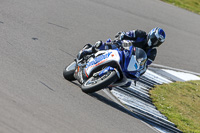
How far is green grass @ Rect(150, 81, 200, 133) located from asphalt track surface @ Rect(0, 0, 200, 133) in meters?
1.36

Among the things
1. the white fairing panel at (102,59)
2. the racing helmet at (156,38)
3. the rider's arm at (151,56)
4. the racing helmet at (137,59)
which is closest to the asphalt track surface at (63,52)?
the white fairing panel at (102,59)

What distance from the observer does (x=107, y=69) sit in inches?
279


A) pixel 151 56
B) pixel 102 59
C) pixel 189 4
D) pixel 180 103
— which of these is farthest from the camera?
pixel 189 4

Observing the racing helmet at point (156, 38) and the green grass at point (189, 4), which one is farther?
the green grass at point (189, 4)

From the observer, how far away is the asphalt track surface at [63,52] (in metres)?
5.67

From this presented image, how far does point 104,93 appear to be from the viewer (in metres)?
7.95

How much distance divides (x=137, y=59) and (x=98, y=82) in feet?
2.76

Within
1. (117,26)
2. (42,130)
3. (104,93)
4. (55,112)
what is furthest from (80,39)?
Result: (42,130)

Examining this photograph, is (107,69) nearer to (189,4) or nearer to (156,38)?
(156,38)

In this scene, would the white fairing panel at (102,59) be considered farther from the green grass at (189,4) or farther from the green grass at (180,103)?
the green grass at (189,4)

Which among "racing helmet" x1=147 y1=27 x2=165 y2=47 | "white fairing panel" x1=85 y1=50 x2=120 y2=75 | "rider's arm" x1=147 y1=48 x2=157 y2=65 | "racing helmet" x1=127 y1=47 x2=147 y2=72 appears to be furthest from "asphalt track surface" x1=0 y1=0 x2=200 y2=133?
"racing helmet" x1=147 y1=27 x2=165 y2=47

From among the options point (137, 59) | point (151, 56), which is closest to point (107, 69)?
point (137, 59)

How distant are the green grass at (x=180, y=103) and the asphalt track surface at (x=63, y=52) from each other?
1361 millimetres

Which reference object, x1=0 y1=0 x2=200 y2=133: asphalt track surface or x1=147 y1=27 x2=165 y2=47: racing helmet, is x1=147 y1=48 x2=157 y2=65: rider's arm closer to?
x1=147 y1=27 x2=165 y2=47: racing helmet
